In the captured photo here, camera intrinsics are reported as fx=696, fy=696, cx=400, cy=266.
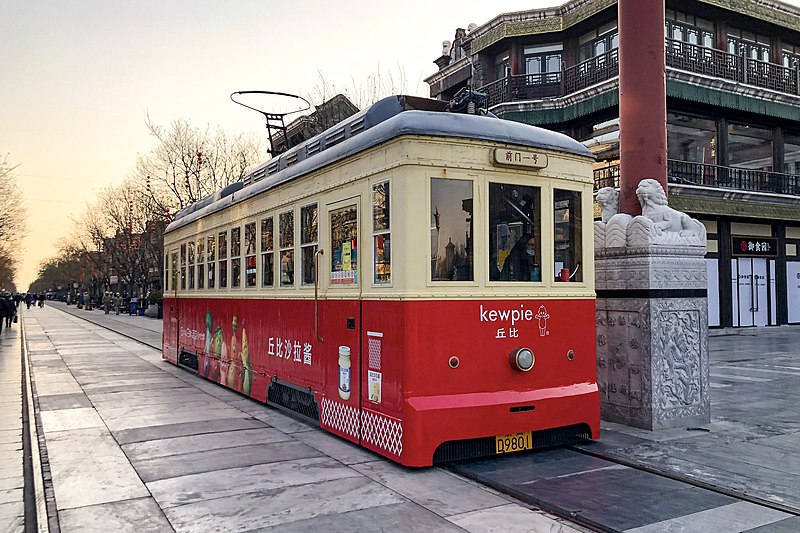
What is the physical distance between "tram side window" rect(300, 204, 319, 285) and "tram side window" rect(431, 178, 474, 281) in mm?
1986

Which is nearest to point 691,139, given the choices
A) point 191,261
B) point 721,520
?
point 191,261

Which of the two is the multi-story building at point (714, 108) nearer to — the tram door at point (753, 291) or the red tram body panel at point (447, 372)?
the tram door at point (753, 291)

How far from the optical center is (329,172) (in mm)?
7812

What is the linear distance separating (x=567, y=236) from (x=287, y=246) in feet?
11.7

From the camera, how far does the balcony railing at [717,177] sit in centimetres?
2473

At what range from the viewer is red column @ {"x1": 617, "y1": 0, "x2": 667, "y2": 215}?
8.64 m

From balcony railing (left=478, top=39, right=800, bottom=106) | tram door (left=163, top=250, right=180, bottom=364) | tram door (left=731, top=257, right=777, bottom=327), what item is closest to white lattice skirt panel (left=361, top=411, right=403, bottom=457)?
tram door (left=163, top=250, right=180, bottom=364)

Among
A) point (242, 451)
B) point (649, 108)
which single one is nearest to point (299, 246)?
point (242, 451)

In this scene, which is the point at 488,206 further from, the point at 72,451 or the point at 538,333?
the point at 72,451

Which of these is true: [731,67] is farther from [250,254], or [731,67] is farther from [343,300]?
[343,300]

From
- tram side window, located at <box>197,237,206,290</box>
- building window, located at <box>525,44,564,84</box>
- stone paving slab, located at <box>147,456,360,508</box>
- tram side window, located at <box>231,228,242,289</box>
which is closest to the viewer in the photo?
stone paving slab, located at <box>147,456,360,508</box>

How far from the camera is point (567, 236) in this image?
725 centimetres

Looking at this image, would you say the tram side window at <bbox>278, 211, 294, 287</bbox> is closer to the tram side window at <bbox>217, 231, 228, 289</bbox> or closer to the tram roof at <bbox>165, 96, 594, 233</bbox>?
the tram roof at <bbox>165, 96, 594, 233</bbox>

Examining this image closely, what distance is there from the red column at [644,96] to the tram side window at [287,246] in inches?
167
